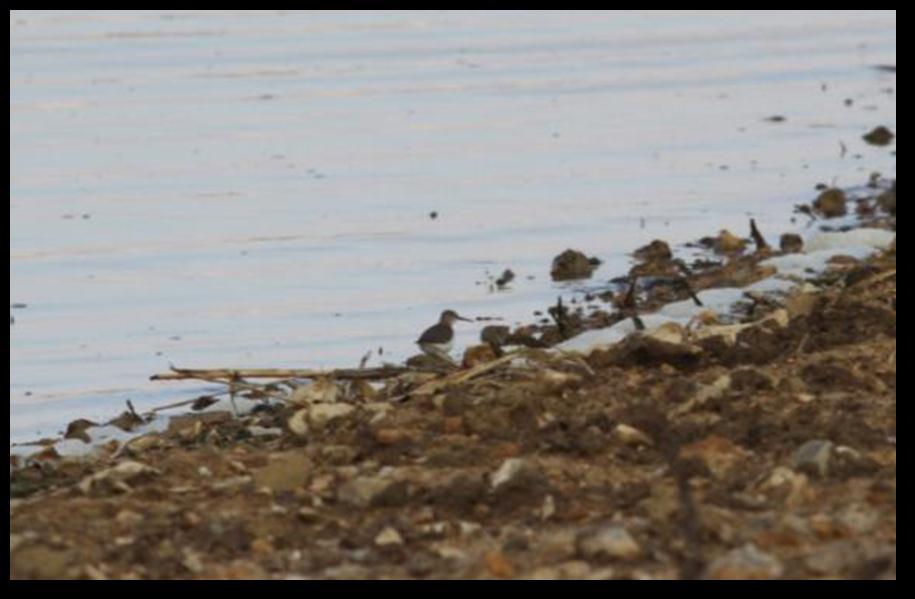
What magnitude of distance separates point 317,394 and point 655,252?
3775 mm

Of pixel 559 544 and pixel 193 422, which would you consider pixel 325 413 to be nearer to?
pixel 193 422

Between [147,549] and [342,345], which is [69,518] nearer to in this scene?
[147,549]

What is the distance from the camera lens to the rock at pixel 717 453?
16.1 ft

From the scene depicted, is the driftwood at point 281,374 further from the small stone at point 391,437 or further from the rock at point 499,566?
the rock at point 499,566

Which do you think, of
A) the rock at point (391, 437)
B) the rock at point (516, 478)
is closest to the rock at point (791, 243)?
the rock at point (391, 437)

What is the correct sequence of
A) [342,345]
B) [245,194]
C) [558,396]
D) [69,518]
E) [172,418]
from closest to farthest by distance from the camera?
[69,518]
[558,396]
[172,418]
[342,345]
[245,194]

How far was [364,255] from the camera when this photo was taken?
32.3ft

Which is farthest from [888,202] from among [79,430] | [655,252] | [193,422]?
[193,422]

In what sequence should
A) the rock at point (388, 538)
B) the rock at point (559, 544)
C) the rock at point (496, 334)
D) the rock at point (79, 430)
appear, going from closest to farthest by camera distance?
the rock at point (559, 544), the rock at point (388, 538), the rock at point (79, 430), the rock at point (496, 334)

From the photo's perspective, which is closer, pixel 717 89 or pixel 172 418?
pixel 172 418

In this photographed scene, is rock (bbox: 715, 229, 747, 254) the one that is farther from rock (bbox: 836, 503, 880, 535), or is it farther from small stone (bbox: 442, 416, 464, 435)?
rock (bbox: 836, 503, 880, 535)

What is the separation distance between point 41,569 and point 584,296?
5.04 m

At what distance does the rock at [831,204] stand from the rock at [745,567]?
23.3 feet
